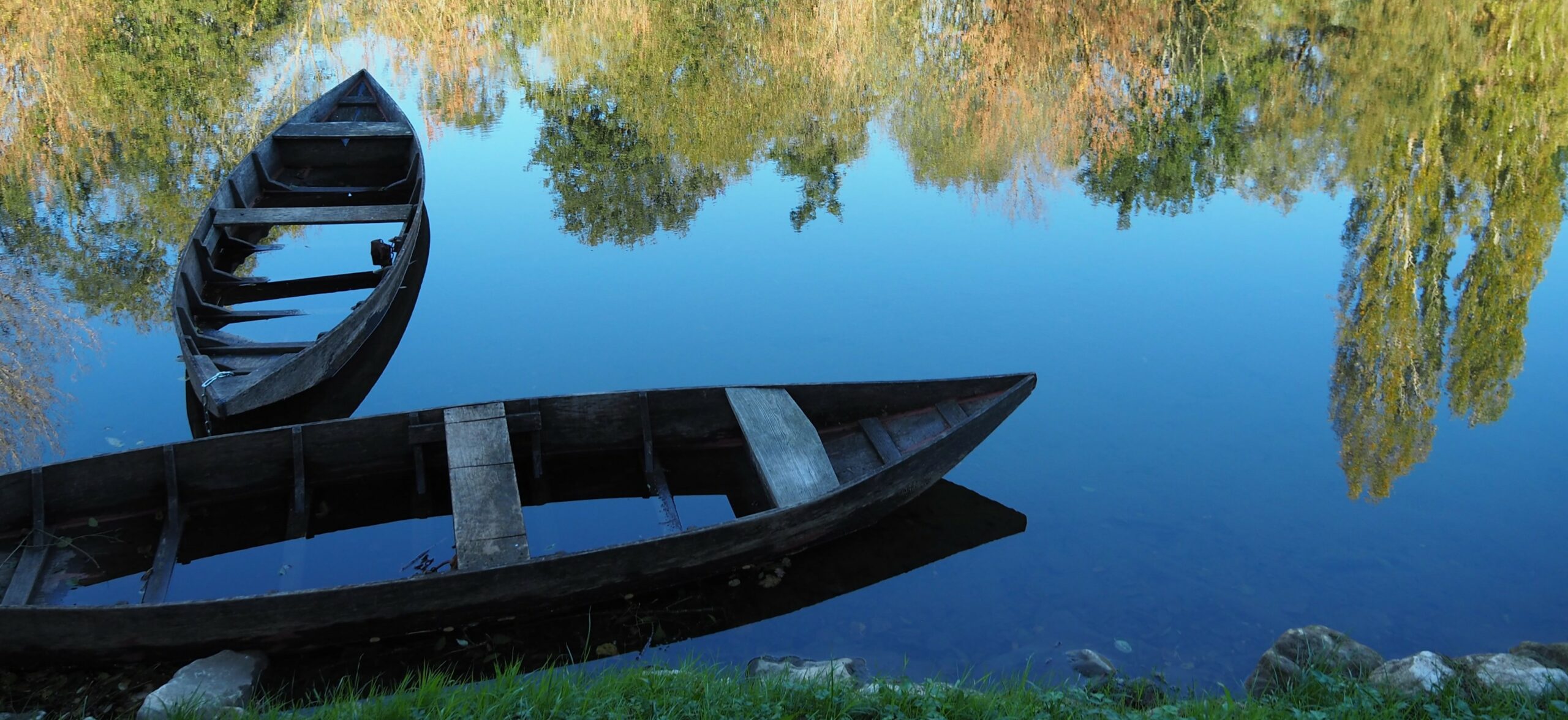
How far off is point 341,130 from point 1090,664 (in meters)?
10.0

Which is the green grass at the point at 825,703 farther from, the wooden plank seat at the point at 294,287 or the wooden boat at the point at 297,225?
the wooden plank seat at the point at 294,287

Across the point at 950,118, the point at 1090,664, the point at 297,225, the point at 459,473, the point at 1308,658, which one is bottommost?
the point at 1090,664

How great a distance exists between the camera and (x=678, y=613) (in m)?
6.34

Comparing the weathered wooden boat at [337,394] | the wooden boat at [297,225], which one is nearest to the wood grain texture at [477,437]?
the wooden boat at [297,225]

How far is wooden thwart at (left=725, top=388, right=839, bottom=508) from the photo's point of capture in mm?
6738

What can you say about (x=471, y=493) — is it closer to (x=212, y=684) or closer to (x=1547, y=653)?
(x=212, y=684)

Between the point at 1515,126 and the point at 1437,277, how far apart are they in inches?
153

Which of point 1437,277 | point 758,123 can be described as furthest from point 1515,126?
point 758,123

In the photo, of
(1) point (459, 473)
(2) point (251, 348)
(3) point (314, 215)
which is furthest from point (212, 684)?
(3) point (314, 215)

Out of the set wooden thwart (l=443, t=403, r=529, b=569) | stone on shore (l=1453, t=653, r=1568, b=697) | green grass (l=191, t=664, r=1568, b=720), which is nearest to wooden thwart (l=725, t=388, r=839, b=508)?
wooden thwart (l=443, t=403, r=529, b=569)

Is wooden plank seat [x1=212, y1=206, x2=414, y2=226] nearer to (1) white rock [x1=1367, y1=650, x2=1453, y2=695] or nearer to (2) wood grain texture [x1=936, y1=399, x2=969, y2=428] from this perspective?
(2) wood grain texture [x1=936, y1=399, x2=969, y2=428]

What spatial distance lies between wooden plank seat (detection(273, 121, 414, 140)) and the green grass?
866cm

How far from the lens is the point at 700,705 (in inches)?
180

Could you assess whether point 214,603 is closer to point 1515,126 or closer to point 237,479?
point 237,479
